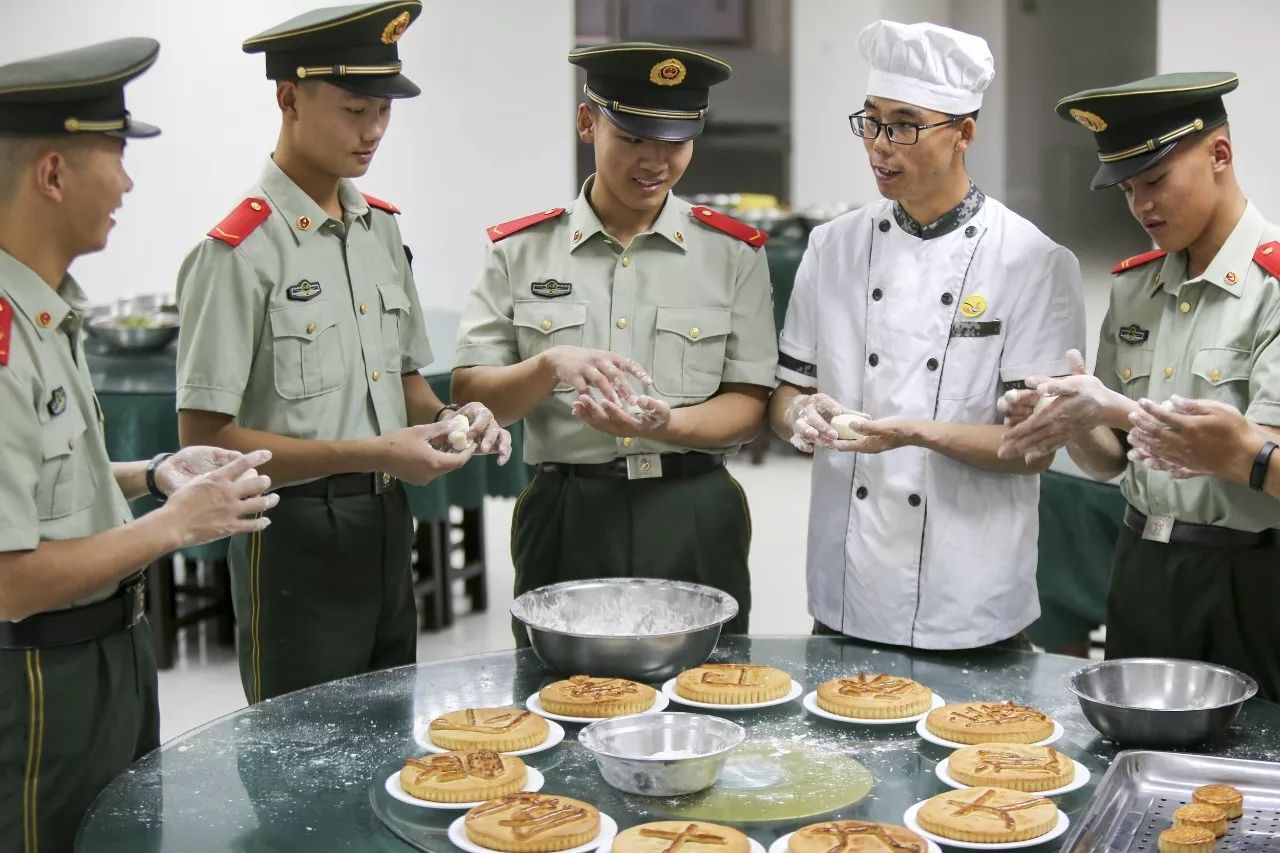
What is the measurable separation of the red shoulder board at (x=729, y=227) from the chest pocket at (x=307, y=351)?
77 centimetres

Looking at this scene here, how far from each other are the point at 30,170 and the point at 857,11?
358 inches

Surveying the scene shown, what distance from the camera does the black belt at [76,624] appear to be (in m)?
1.98

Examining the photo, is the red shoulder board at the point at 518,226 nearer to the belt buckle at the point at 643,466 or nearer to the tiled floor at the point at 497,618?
the belt buckle at the point at 643,466

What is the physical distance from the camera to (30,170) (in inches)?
78.4

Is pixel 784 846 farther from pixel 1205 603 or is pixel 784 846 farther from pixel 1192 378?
pixel 1192 378

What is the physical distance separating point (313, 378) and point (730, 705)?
1.00 meters

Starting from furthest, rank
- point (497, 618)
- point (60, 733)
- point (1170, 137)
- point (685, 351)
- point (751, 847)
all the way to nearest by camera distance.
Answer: point (497, 618)
point (685, 351)
point (1170, 137)
point (60, 733)
point (751, 847)

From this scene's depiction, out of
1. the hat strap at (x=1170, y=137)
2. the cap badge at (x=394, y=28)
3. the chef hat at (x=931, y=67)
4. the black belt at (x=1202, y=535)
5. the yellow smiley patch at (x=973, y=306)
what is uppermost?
the cap badge at (x=394, y=28)

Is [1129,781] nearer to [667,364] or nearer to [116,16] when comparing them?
[667,364]

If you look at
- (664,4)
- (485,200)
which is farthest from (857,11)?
(485,200)

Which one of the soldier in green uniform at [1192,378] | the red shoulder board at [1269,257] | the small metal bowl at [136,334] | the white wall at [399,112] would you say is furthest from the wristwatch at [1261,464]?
the white wall at [399,112]

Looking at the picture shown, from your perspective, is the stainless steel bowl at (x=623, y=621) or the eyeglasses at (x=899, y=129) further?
the eyeglasses at (x=899, y=129)

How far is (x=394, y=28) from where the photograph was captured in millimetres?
2695

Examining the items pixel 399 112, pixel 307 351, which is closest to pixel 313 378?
pixel 307 351
